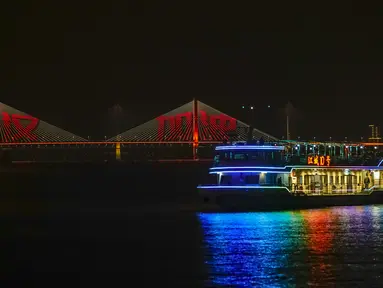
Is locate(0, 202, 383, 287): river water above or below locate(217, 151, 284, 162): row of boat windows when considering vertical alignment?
below

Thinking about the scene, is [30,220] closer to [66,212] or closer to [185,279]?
[66,212]

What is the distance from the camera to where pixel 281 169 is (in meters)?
21.8

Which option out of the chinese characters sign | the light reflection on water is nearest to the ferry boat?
the chinese characters sign

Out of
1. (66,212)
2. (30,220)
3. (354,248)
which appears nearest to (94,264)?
(354,248)

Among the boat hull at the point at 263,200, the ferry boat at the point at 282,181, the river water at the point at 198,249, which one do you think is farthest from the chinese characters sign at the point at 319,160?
the river water at the point at 198,249

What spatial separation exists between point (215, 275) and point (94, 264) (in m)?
2.38

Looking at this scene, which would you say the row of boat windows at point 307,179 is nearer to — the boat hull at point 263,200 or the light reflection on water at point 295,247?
the boat hull at point 263,200

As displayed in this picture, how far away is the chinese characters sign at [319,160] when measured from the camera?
75.8 ft

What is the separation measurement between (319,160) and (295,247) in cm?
803

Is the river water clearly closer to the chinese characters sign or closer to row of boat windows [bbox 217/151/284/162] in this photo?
the chinese characters sign

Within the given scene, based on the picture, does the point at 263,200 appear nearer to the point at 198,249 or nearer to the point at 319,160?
the point at 319,160

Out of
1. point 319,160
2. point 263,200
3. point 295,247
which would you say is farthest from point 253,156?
point 295,247

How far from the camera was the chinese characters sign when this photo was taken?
75.8ft

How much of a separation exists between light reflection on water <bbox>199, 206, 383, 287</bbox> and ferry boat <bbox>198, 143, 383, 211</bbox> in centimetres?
40
